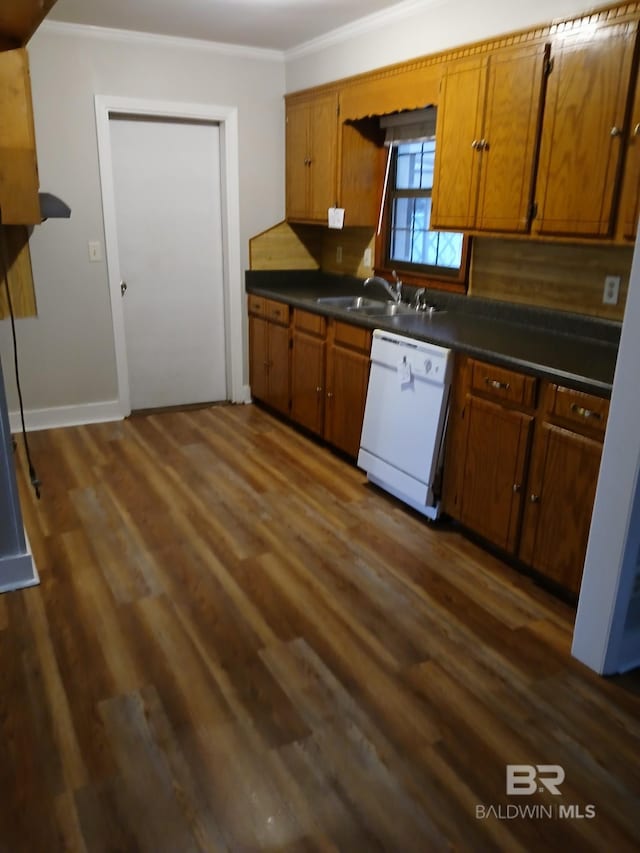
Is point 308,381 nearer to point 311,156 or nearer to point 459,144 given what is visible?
point 311,156

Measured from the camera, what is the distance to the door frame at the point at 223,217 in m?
4.16

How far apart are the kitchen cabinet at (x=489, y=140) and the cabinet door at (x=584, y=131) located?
0.08m

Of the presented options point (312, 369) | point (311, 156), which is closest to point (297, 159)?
point (311, 156)

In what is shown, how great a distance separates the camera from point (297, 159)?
4.56 meters

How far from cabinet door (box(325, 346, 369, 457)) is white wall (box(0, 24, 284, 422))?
1.57m

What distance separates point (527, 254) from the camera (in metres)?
3.22

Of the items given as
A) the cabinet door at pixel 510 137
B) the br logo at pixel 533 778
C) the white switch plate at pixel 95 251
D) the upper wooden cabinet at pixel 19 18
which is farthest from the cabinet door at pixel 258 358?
the br logo at pixel 533 778

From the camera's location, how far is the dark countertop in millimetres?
2443

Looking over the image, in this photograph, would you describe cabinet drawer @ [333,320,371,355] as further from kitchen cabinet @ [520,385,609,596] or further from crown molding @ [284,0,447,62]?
crown molding @ [284,0,447,62]

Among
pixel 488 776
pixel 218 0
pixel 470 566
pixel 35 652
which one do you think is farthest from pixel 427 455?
pixel 218 0

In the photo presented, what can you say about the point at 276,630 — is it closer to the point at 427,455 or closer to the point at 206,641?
the point at 206,641

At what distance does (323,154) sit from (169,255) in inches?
49.8

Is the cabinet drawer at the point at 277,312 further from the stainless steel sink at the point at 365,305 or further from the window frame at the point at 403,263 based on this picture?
the window frame at the point at 403,263

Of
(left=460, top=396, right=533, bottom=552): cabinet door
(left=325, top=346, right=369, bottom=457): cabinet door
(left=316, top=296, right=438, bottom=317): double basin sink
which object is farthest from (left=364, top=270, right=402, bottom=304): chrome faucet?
(left=460, top=396, right=533, bottom=552): cabinet door
